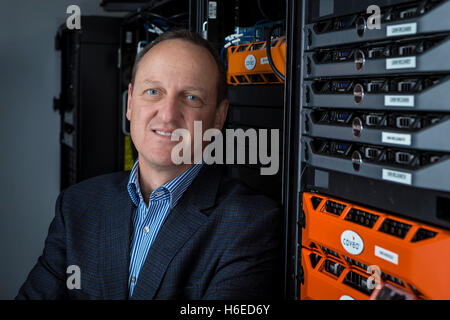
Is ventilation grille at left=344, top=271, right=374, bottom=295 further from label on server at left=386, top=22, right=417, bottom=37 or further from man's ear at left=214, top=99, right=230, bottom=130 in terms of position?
man's ear at left=214, top=99, right=230, bottom=130

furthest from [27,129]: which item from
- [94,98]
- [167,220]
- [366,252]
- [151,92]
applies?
[366,252]

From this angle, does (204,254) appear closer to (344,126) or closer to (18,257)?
(344,126)

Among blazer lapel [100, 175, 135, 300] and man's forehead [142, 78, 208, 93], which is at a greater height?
man's forehead [142, 78, 208, 93]

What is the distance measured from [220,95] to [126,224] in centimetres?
38

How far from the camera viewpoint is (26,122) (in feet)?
9.70

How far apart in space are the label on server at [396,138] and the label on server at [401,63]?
0.32ft

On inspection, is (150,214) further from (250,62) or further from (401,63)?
(401,63)

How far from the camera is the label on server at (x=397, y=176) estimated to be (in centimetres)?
75

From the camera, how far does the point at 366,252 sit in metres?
0.82

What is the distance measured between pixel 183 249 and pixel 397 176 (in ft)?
1.63

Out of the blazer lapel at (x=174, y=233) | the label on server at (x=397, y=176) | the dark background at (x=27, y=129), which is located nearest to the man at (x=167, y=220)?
the blazer lapel at (x=174, y=233)

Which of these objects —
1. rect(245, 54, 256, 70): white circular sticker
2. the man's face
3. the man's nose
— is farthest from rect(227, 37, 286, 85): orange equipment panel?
the man's nose

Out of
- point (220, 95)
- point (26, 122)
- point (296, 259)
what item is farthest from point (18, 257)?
point (296, 259)

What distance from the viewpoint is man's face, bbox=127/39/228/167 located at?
1.17 metres
